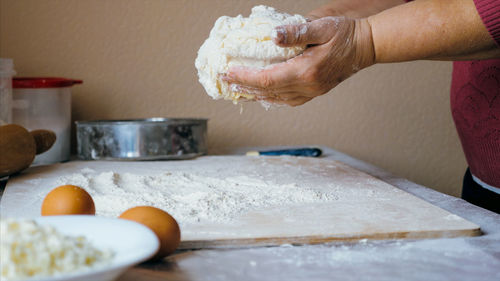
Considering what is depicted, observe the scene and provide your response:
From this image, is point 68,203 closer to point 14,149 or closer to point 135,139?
point 14,149

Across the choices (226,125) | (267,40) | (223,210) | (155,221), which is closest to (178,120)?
(226,125)

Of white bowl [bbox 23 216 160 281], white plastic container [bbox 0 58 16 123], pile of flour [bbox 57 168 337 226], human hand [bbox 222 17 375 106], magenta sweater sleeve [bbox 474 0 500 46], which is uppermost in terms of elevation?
magenta sweater sleeve [bbox 474 0 500 46]

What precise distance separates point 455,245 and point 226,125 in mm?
1380

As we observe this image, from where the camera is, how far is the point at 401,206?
1042 millimetres

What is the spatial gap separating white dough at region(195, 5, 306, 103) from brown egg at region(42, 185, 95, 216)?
0.51 metres

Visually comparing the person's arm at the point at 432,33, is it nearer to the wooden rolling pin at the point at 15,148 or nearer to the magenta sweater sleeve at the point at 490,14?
the magenta sweater sleeve at the point at 490,14

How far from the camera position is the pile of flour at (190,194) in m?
1.00

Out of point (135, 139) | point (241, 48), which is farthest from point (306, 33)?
point (135, 139)

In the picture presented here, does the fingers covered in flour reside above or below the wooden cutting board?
above

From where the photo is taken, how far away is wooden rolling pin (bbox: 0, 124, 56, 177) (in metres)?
1.27

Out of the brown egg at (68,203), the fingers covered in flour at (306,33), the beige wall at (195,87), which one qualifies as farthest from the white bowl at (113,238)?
the beige wall at (195,87)

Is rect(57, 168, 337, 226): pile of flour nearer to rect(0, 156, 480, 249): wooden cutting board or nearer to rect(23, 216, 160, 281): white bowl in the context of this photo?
rect(0, 156, 480, 249): wooden cutting board

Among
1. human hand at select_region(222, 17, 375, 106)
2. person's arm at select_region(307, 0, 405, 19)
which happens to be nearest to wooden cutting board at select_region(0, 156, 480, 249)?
human hand at select_region(222, 17, 375, 106)

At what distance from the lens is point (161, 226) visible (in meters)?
0.73
